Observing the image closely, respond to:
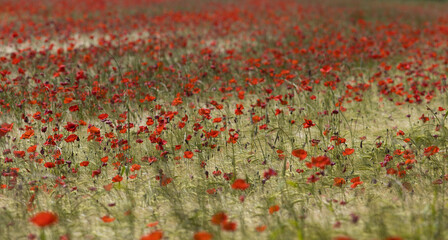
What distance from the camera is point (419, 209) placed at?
279 cm

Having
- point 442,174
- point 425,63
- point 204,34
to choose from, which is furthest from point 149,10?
point 442,174

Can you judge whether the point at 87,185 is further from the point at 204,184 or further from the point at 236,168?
the point at 236,168

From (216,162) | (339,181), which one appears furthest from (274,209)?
(216,162)

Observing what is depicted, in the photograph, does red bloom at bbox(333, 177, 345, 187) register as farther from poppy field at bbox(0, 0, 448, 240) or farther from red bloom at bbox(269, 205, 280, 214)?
red bloom at bbox(269, 205, 280, 214)

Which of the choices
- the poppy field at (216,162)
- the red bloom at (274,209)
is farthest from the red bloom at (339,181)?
the red bloom at (274,209)

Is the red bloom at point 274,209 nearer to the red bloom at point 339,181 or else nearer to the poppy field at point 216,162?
the poppy field at point 216,162

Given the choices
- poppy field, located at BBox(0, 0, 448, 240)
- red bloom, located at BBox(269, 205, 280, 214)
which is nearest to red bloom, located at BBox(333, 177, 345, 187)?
poppy field, located at BBox(0, 0, 448, 240)

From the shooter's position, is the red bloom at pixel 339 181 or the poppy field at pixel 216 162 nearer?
the poppy field at pixel 216 162

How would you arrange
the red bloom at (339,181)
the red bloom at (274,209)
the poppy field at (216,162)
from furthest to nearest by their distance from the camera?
the red bloom at (339,181) < the poppy field at (216,162) < the red bloom at (274,209)

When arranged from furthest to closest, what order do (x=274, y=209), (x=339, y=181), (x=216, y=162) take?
(x=216, y=162), (x=339, y=181), (x=274, y=209)

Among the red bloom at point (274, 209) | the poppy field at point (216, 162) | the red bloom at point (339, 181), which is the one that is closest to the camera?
the red bloom at point (274, 209)

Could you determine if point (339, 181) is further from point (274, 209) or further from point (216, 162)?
point (216, 162)

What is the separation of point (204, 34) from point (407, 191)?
7873mm

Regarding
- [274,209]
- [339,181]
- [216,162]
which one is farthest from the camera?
[216,162]
